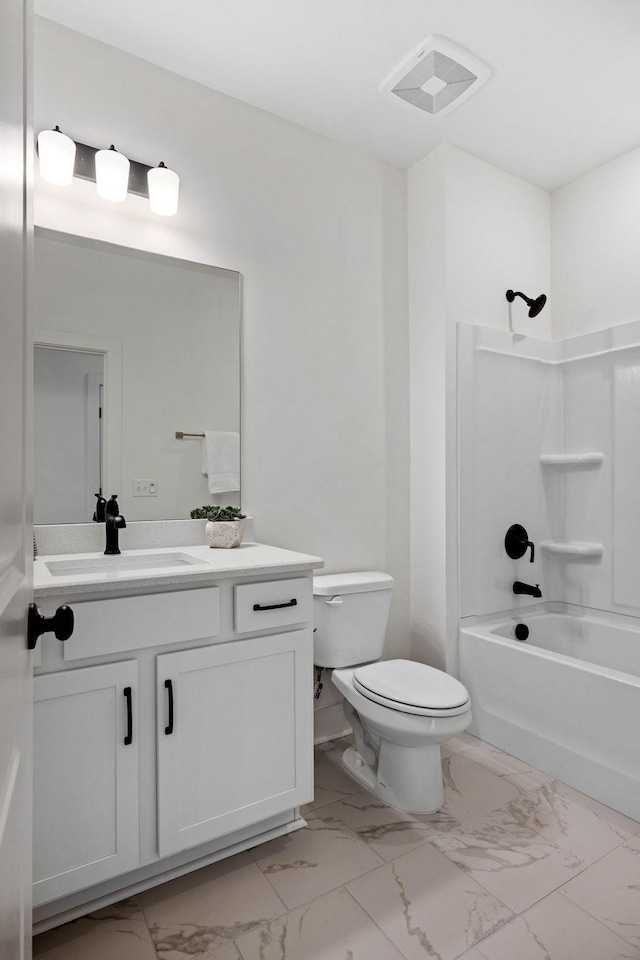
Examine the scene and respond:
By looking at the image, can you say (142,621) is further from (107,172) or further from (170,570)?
(107,172)

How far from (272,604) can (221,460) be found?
71cm

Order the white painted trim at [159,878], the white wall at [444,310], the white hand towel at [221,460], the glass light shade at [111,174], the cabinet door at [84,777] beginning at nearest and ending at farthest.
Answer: the cabinet door at [84,777] < the white painted trim at [159,878] < the glass light shade at [111,174] < the white hand towel at [221,460] < the white wall at [444,310]

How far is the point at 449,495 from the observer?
2520 millimetres

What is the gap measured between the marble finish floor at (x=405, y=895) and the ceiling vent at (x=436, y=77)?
2.70m

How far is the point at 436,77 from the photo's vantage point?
2.10 metres

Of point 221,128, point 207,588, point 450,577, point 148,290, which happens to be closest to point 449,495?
point 450,577

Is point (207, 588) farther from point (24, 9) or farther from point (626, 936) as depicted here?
point (626, 936)

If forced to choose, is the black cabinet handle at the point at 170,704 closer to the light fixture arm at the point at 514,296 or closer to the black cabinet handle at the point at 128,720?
the black cabinet handle at the point at 128,720

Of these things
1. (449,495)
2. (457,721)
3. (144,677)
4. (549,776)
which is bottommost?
(549,776)

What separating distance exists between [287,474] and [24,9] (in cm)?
175

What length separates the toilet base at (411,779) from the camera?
191 centimetres

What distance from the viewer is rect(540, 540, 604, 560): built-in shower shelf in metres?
2.71

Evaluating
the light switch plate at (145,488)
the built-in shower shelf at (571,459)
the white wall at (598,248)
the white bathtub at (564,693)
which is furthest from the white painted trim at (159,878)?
the white wall at (598,248)

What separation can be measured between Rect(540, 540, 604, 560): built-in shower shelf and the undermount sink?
1.89 meters
